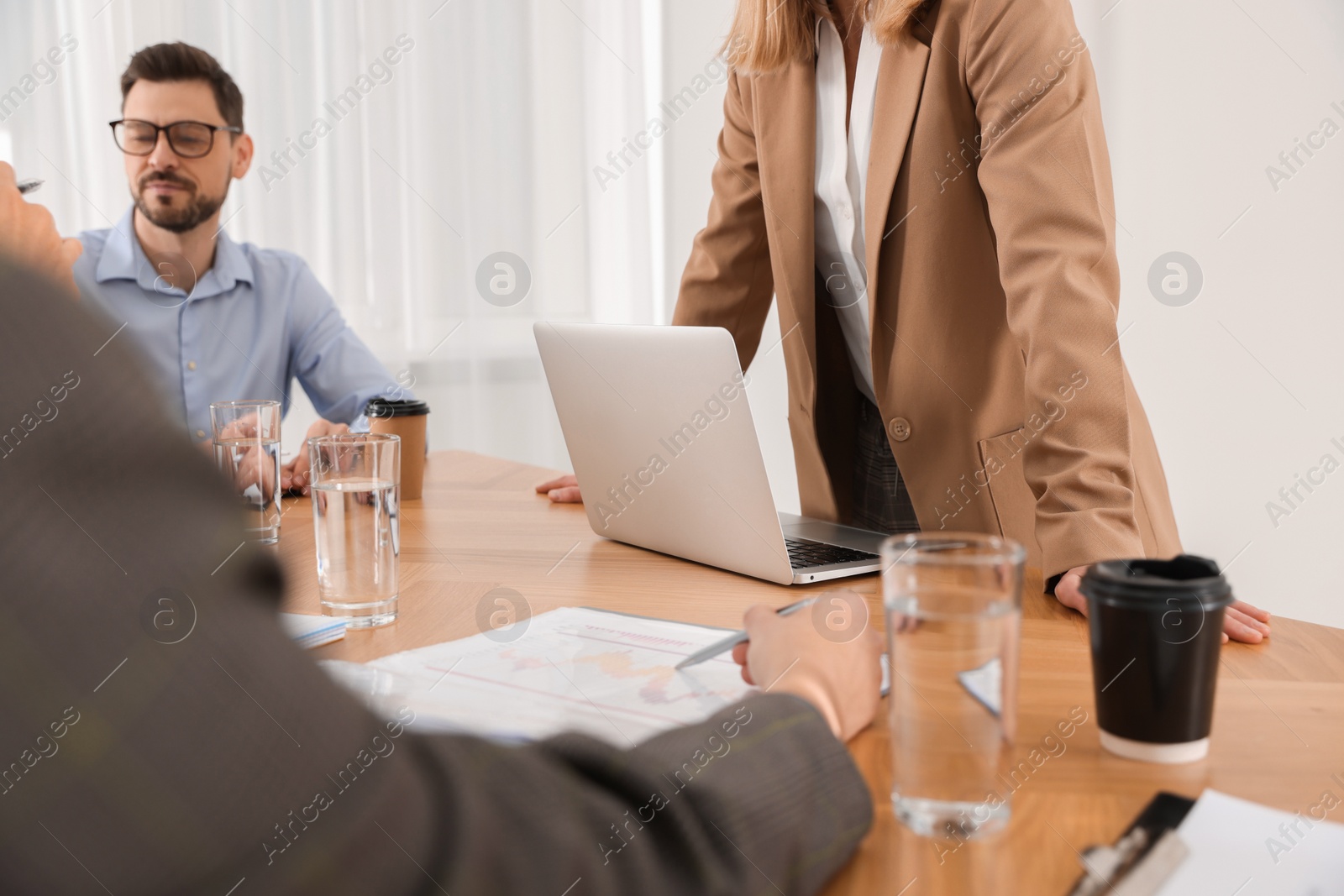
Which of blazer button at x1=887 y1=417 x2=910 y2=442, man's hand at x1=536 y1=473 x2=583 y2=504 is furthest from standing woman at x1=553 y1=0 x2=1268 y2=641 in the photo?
man's hand at x1=536 y1=473 x2=583 y2=504

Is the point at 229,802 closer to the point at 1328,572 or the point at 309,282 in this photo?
the point at 309,282

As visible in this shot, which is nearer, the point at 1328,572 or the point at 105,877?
the point at 105,877

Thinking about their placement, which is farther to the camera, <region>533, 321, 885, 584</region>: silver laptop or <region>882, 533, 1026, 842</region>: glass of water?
<region>533, 321, 885, 584</region>: silver laptop

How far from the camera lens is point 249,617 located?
0.37m

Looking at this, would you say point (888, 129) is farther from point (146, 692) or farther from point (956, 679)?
point (146, 692)

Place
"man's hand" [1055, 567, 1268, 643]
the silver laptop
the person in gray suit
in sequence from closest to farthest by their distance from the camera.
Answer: the person in gray suit, "man's hand" [1055, 567, 1268, 643], the silver laptop

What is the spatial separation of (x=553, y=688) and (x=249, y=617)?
16.0 inches

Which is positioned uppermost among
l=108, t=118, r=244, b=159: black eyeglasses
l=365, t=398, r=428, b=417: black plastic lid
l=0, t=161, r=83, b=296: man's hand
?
l=108, t=118, r=244, b=159: black eyeglasses

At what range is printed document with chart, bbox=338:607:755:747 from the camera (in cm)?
69

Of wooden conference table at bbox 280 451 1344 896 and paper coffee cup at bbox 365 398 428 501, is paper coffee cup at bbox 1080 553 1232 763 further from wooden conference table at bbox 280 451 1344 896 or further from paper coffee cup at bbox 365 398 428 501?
paper coffee cup at bbox 365 398 428 501

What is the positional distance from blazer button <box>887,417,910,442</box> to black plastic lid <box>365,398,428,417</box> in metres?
0.70

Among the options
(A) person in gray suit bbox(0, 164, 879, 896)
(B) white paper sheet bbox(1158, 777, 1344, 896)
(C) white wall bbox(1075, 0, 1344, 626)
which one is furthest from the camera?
(C) white wall bbox(1075, 0, 1344, 626)

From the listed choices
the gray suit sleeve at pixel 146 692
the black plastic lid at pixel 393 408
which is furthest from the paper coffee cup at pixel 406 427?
the gray suit sleeve at pixel 146 692

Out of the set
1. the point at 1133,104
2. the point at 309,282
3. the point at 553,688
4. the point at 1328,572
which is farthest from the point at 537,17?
the point at 553,688
